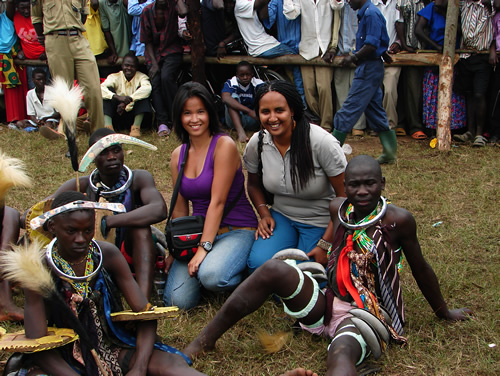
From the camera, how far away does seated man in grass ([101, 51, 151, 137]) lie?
800cm

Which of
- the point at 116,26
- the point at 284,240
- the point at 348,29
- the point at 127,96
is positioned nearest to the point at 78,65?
the point at 127,96

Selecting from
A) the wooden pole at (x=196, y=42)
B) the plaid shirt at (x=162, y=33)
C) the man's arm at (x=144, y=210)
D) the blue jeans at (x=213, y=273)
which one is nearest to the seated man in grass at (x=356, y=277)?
the blue jeans at (x=213, y=273)

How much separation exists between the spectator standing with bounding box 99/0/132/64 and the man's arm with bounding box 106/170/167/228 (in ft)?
17.4

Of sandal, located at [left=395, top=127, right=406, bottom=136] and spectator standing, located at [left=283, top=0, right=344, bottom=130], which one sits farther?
sandal, located at [left=395, top=127, right=406, bottom=136]

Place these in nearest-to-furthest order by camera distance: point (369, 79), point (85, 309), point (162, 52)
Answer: point (85, 309) → point (369, 79) → point (162, 52)

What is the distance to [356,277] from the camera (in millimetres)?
2918

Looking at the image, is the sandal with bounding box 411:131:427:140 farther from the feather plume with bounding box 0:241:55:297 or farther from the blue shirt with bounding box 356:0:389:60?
the feather plume with bounding box 0:241:55:297

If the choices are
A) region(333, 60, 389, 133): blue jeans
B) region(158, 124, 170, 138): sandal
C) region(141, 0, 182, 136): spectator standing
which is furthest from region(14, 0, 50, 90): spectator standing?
region(333, 60, 389, 133): blue jeans

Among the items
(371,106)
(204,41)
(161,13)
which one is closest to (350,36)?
(371,106)

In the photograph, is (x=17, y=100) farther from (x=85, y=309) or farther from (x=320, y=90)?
(x=85, y=309)

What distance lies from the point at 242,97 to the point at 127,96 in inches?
66.0

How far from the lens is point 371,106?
645cm

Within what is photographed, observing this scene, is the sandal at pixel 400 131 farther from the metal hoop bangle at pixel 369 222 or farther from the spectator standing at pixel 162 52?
the metal hoop bangle at pixel 369 222

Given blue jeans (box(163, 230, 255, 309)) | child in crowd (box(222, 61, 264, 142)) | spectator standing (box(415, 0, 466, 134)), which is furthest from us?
child in crowd (box(222, 61, 264, 142))
